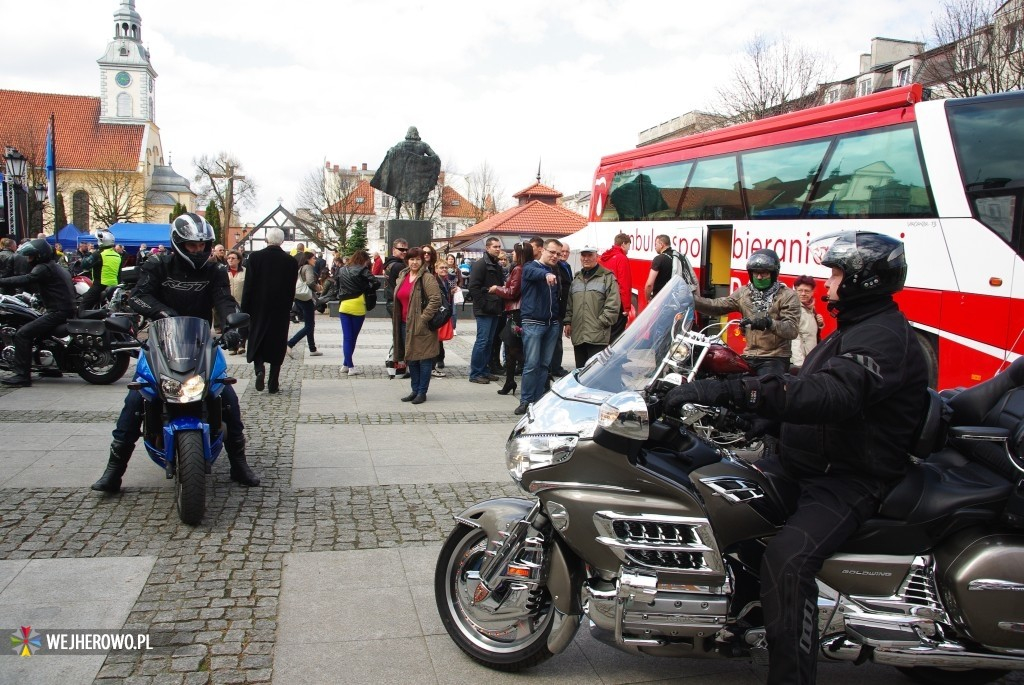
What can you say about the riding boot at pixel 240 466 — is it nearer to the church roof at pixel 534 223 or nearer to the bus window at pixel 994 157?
the bus window at pixel 994 157

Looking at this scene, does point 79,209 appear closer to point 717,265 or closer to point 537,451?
point 717,265

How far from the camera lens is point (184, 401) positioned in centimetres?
537

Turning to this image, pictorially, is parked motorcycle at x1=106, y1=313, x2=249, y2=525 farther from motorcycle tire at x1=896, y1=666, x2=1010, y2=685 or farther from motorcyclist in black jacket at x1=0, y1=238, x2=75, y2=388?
motorcyclist in black jacket at x1=0, y1=238, x2=75, y2=388

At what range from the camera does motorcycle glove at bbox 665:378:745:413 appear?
2.94 metres

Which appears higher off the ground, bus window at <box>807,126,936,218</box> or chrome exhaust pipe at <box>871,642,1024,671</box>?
bus window at <box>807,126,936,218</box>

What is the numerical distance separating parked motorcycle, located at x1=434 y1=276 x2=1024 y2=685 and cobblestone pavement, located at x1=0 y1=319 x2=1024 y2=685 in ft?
1.78

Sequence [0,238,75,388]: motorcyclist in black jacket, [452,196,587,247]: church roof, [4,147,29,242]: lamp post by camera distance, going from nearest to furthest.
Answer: [0,238,75,388]: motorcyclist in black jacket < [4,147,29,242]: lamp post < [452,196,587,247]: church roof

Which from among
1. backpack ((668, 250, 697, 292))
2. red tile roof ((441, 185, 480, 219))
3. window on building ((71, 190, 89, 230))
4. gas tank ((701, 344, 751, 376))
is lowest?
gas tank ((701, 344, 751, 376))

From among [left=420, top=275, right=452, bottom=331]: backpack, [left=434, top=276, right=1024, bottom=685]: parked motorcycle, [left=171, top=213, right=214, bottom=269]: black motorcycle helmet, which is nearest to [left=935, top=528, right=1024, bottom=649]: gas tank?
[left=434, top=276, right=1024, bottom=685]: parked motorcycle

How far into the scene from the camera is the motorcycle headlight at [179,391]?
538 cm

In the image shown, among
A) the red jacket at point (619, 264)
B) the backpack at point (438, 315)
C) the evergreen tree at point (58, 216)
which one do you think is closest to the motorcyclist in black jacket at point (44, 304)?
the backpack at point (438, 315)

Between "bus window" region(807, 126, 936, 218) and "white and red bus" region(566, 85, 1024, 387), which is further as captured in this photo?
"bus window" region(807, 126, 936, 218)

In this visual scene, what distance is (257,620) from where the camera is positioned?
Result: 4.07 meters

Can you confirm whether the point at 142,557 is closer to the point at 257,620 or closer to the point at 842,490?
the point at 257,620
